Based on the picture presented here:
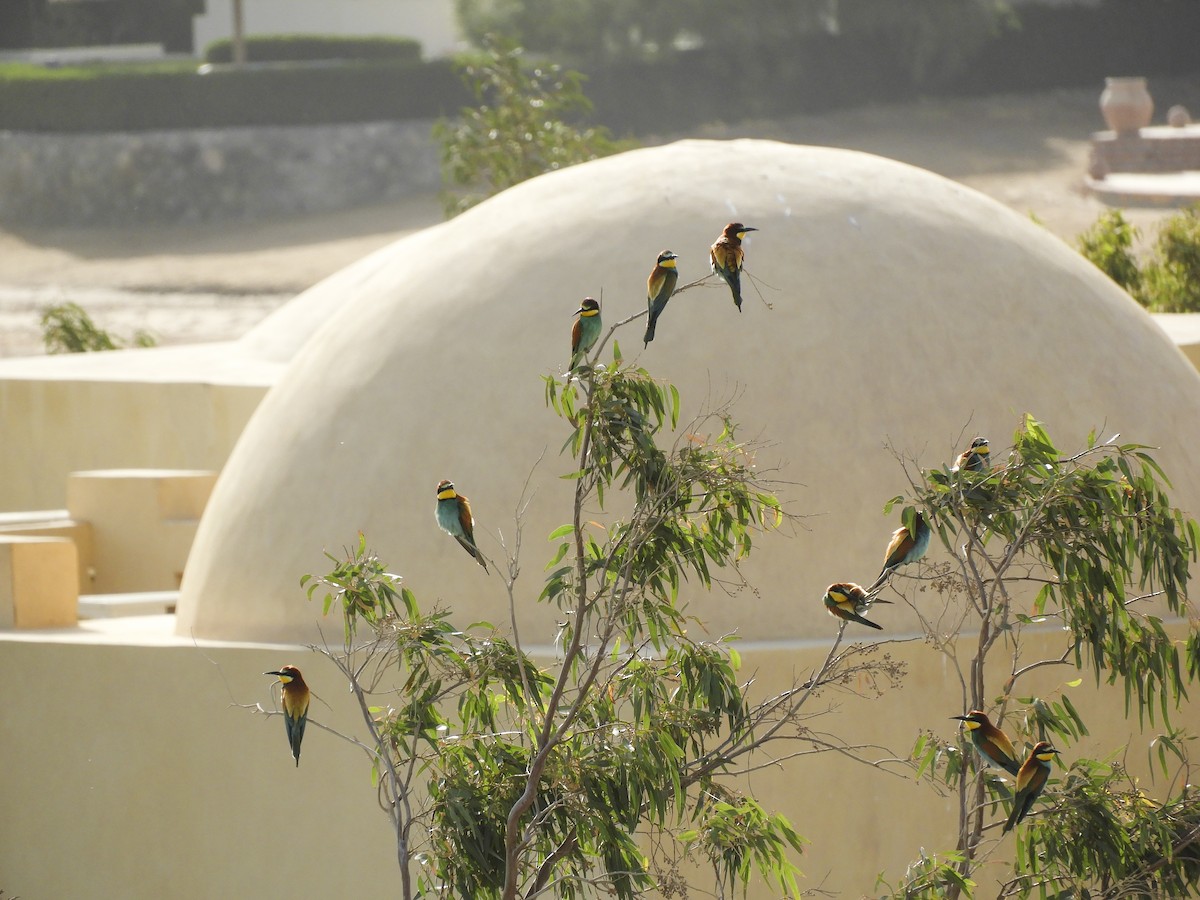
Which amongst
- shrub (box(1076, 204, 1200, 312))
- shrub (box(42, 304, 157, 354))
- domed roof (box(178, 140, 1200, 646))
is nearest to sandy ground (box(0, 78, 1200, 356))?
shrub (box(42, 304, 157, 354))

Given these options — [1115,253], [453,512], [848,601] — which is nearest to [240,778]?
[453,512]

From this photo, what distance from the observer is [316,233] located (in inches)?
1278

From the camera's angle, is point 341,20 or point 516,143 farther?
point 341,20

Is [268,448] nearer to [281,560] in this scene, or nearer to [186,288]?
[281,560]

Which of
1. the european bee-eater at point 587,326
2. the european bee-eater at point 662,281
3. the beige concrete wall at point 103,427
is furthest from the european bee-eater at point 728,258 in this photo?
the beige concrete wall at point 103,427

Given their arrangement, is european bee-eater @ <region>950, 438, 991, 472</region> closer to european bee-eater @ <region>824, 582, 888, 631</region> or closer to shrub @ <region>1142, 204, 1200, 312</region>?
european bee-eater @ <region>824, 582, 888, 631</region>

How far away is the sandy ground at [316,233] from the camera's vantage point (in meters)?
28.9

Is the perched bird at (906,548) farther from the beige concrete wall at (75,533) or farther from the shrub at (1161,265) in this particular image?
the shrub at (1161,265)

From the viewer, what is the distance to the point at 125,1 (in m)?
39.4

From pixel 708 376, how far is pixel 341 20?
35.9 metres

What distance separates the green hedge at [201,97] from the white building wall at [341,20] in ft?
22.2

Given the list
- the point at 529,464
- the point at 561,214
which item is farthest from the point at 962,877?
the point at 561,214

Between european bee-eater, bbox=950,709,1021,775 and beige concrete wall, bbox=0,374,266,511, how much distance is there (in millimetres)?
9635

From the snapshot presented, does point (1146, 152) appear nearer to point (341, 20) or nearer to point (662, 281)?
point (341, 20)
